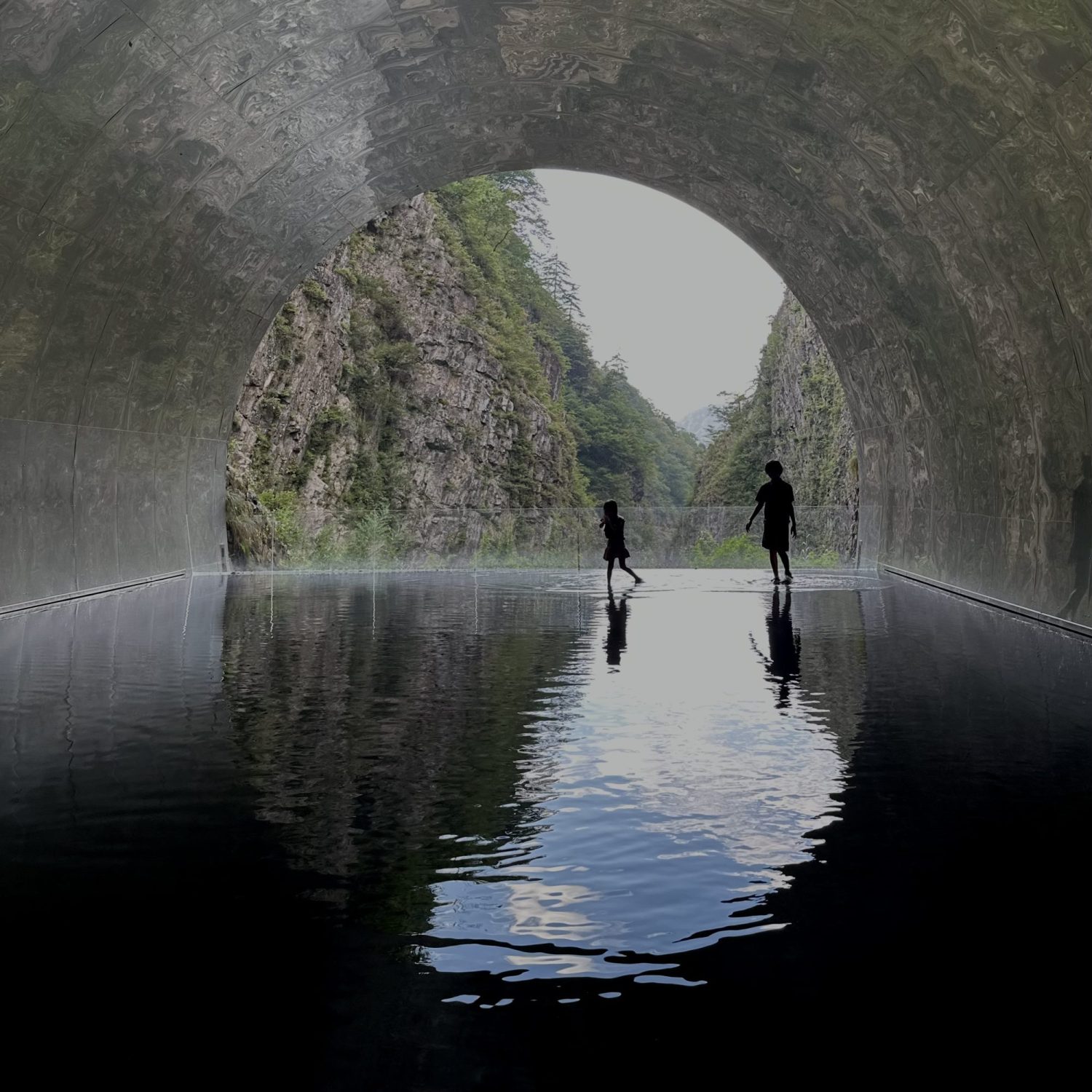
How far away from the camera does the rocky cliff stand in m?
40.6

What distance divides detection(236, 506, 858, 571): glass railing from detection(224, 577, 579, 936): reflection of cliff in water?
51.2ft

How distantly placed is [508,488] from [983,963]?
53978mm

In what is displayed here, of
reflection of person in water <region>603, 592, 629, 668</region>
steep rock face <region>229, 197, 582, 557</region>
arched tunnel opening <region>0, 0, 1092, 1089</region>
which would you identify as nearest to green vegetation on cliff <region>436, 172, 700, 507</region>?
steep rock face <region>229, 197, 582, 557</region>

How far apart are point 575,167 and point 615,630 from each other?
9.53 metres

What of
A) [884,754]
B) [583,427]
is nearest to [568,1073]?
[884,754]

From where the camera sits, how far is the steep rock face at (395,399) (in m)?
41.7

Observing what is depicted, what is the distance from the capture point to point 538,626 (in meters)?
14.2

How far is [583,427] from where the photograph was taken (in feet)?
280

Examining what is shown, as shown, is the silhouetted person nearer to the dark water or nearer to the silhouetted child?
the silhouetted child

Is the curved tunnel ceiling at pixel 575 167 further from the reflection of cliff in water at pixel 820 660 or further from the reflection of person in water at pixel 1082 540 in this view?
the reflection of cliff in water at pixel 820 660

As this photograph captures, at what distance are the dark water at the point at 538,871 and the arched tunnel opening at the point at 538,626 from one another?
0.02 meters

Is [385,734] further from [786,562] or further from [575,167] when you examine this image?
[786,562]

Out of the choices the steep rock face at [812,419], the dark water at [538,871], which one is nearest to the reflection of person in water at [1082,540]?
the dark water at [538,871]

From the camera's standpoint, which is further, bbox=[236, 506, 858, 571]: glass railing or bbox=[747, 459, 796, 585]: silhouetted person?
bbox=[236, 506, 858, 571]: glass railing
